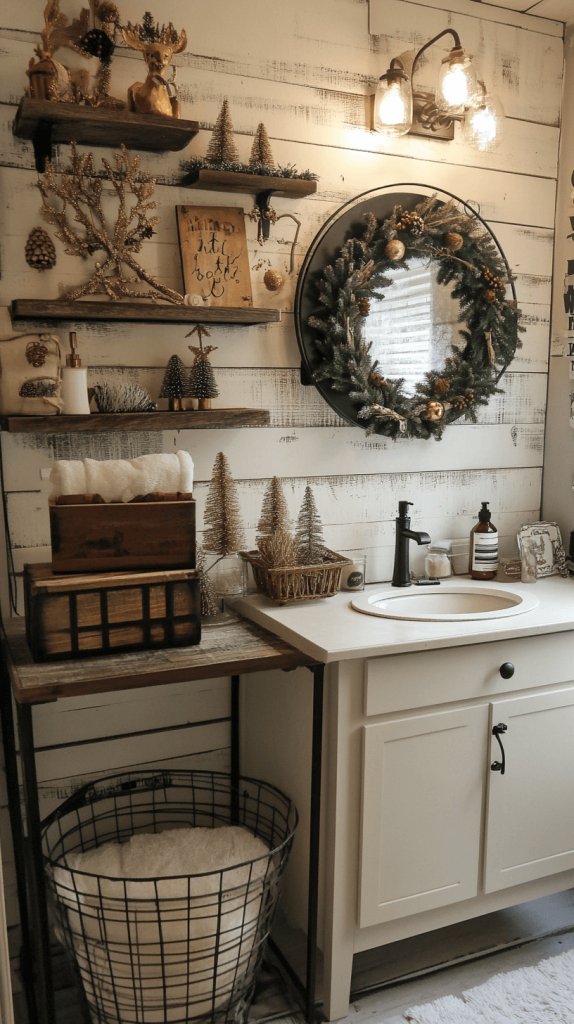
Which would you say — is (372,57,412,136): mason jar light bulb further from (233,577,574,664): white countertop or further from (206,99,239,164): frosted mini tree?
(233,577,574,664): white countertop

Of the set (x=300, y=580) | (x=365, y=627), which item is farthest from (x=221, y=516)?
(x=365, y=627)

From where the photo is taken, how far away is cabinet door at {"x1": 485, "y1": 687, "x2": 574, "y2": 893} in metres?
1.90

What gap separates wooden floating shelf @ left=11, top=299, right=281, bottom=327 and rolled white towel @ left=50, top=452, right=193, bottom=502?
0.34 meters

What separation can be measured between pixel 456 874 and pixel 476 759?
280 millimetres

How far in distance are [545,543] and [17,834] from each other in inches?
66.8

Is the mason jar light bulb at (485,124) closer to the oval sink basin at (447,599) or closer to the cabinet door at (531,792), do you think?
the oval sink basin at (447,599)

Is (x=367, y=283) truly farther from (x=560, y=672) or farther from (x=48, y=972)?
(x=48, y=972)

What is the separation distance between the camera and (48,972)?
4.92ft

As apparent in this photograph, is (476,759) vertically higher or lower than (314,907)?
higher

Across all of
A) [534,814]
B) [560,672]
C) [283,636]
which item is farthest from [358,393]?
[534,814]

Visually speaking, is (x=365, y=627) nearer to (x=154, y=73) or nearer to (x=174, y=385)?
(x=174, y=385)

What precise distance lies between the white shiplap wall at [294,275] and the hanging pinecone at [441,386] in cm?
16

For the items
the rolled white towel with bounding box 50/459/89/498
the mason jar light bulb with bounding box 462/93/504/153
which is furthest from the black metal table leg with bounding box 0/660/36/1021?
the mason jar light bulb with bounding box 462/93/504/153

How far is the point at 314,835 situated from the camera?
1706mm
